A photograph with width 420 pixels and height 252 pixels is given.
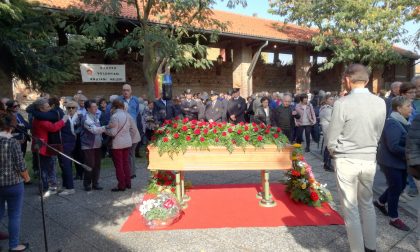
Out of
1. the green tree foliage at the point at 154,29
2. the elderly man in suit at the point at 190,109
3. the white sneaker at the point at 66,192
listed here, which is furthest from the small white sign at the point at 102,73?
the white sneaker at the point at 66,192

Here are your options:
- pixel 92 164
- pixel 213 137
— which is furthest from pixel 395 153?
pixel 92 164

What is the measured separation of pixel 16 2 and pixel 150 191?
13.9 ft

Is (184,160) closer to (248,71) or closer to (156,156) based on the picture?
(156,156)

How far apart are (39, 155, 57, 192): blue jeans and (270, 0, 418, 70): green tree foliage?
50.3 feet

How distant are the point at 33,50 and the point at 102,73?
324 inches

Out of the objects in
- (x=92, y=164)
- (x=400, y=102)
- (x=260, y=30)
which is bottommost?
(x=92, y=164)

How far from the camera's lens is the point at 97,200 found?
205 inches

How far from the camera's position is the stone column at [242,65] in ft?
57.1

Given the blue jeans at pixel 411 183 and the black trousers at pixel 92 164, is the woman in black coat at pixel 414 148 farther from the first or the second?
the black trousers at pixel 92 164

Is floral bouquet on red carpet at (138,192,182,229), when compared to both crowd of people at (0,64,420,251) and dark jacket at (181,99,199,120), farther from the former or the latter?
dark jacket at (181,99,199,120)

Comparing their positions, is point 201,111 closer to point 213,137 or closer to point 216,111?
point 216,111

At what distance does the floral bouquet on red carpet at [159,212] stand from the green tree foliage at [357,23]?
50.5 ft

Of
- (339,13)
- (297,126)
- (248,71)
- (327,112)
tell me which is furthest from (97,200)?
(339,13)

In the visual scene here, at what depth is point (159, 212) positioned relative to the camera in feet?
13.2
